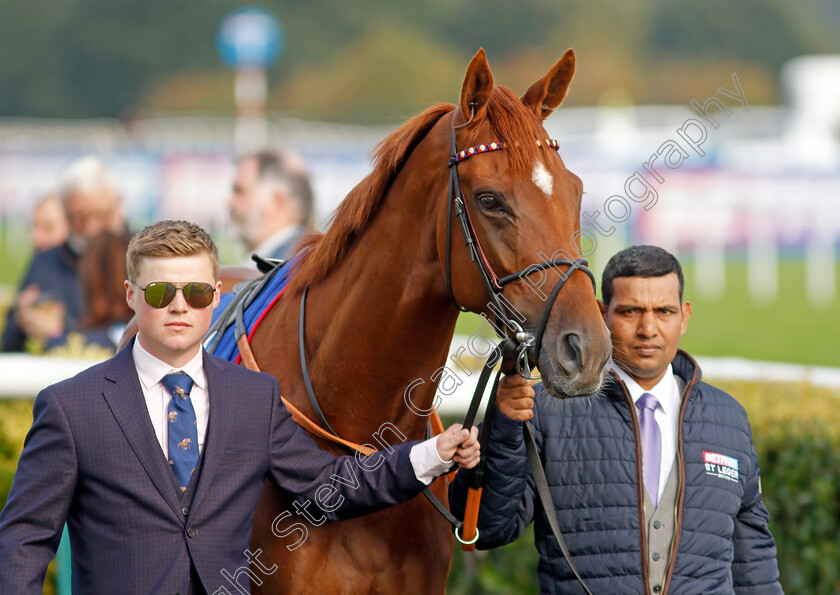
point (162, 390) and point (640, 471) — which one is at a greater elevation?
point (162, 390)

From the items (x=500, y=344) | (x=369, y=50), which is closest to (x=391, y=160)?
(x=500, y=344)

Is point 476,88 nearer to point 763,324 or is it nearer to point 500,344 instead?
point 500,344

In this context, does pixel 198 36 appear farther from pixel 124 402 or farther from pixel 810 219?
pixel 124 402

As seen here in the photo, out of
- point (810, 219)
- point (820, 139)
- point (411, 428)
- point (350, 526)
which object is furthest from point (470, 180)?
point (820, 139)

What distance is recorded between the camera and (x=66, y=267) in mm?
6953

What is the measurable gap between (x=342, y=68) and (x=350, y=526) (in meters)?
35.6

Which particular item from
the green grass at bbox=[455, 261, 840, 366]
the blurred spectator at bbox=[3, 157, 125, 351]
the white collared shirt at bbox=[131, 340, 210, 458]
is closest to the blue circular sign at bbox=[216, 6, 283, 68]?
the green grass at bbox=[455, 261, 840, 366]

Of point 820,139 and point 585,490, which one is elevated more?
point 820,139

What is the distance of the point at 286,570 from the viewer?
2559mm

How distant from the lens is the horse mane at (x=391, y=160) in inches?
94.0

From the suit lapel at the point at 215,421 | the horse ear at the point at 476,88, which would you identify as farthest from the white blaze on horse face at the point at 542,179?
the suit lapel at the point at 215,421

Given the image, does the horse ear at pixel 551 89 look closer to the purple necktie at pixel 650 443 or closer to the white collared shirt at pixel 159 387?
the purple necktie at pixel 650 443

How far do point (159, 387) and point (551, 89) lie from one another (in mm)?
1267

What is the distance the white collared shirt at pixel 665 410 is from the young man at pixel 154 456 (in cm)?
50
